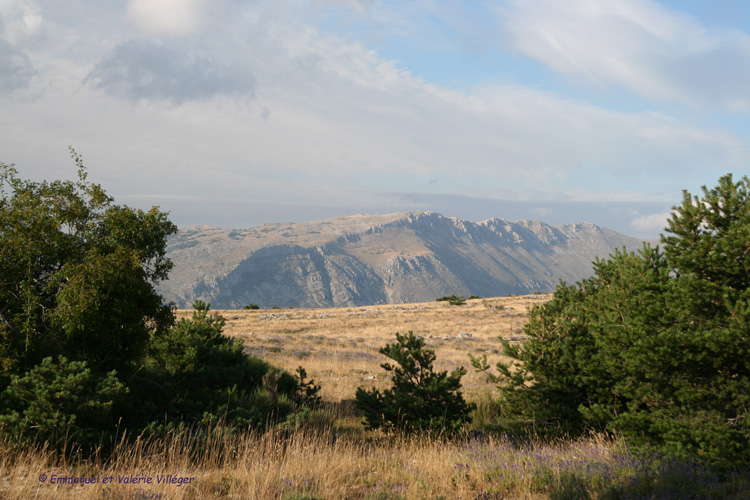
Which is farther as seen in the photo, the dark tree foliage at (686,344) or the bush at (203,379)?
the bush at (203,379)

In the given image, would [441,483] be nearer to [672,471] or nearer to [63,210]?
[672,471]

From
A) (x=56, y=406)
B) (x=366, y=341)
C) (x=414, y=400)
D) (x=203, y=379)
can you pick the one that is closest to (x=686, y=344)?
(x=414, y=400)

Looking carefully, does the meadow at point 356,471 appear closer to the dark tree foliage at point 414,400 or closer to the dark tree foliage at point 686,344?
the dark tree foliage at point 414,400

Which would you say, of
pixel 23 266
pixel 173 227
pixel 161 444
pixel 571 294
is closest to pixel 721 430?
pixel 571 294

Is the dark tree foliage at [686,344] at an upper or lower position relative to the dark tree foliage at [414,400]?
upper

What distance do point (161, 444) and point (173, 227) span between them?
408cm

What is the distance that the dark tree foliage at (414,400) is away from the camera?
8422 millimetres

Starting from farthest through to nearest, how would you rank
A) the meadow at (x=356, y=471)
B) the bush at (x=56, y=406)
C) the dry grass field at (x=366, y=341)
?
the dry grass field at (x=366, y=341)
the bush at (x=56, y=406)
the meadow at (x=356, y=471)

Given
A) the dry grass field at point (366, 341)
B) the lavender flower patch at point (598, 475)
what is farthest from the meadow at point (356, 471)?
the dry grass field at point (366, 341)

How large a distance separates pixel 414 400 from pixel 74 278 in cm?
613

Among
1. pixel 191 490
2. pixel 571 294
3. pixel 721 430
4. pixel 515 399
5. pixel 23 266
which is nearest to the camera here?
pixel 191 490

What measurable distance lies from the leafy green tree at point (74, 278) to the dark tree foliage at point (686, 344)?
7.79 meters

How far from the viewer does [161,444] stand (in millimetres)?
7020

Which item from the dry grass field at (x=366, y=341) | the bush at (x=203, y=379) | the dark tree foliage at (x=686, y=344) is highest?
the dark tree foliage at (x=686, y=344)
